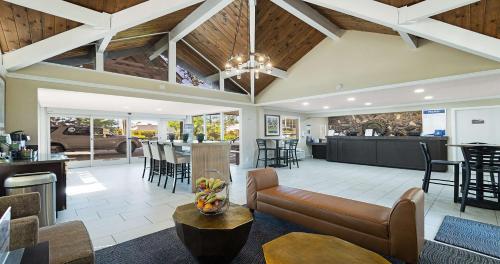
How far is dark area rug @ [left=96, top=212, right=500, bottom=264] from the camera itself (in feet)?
6.85

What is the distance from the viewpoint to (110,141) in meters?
8.51

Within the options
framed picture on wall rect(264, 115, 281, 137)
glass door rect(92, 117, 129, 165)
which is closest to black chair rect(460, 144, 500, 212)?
framed picture on wall rect(264, 115, 281, 137)

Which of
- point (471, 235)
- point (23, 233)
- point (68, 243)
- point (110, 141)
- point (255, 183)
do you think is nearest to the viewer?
point (23, 233)

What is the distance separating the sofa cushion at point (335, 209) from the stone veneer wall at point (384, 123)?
6982 mm

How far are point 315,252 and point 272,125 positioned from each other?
7.66m

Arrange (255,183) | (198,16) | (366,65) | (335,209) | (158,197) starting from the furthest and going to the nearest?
(366,65), (198,16), (158,197), (255,183), (335,209)

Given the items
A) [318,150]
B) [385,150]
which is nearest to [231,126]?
[318,150]

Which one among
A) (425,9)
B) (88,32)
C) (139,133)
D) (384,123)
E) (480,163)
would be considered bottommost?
(480,163)

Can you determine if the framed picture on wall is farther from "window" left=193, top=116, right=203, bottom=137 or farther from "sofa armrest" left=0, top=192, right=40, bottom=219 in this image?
"sofa armrest" left=0, top=192, right=40, bottom=219

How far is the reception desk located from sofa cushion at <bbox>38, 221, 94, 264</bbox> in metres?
8.12

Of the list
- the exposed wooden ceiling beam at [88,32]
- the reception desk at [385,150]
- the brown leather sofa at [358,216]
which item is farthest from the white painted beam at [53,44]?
the reception desk at [385,150]

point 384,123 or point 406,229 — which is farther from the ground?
point 384,123

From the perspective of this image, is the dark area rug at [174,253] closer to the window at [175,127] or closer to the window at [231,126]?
the window at [231,126]

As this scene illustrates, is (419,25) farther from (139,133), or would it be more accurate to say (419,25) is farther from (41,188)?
(139,133)
